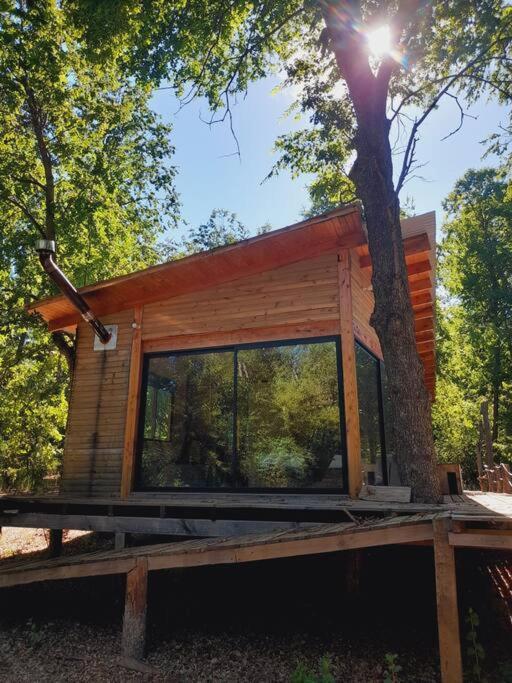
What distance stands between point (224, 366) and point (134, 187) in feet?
25.8

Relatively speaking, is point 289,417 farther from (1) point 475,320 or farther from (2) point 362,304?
(1) point 475,320

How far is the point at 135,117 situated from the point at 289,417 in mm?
9649

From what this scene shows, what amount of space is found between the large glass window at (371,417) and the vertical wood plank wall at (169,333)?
0.53 m

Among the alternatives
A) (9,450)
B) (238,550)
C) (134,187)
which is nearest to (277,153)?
(134,187)

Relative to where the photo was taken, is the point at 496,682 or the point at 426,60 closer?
the point at 496,682

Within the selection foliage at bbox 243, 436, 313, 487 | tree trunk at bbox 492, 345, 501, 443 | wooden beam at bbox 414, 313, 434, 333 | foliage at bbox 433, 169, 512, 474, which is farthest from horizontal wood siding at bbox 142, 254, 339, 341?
tree trunk at bbox 492, 345, 501, 443

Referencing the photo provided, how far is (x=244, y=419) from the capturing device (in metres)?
6.06

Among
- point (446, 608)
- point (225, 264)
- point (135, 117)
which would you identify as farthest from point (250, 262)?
point (135, 117)

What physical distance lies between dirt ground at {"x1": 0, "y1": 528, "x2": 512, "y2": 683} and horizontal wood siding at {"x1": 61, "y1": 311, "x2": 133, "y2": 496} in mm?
1502

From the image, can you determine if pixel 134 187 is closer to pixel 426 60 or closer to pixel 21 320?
pixel 21 320

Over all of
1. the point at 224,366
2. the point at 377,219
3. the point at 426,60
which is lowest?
the point at 224,366

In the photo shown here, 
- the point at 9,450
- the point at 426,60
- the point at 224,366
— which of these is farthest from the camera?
the point at 9,450

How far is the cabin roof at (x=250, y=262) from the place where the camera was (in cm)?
577

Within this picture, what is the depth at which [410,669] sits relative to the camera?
3.87m
